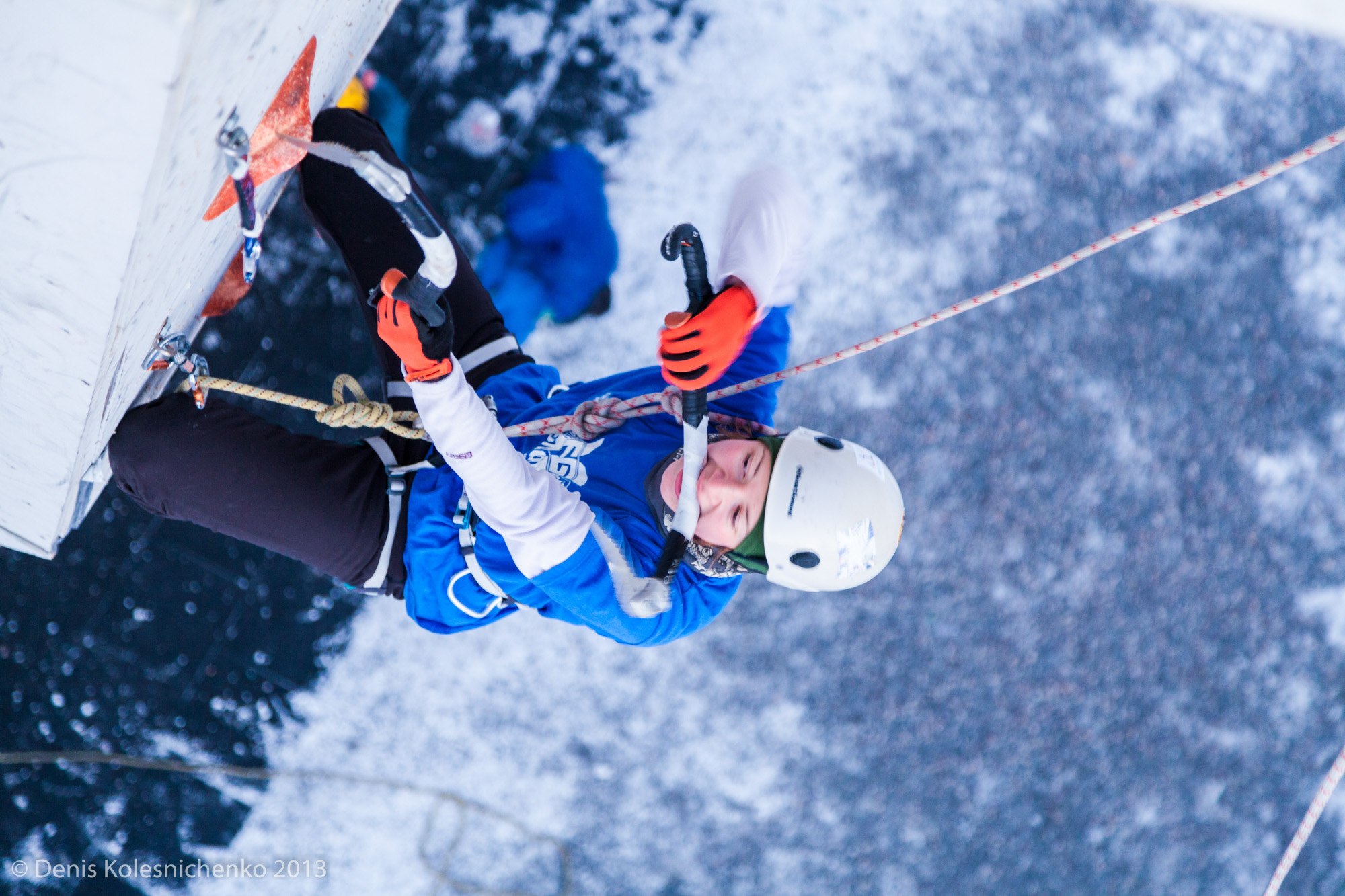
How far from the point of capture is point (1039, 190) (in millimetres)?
1936

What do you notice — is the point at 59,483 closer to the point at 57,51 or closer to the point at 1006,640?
the point at 57,51

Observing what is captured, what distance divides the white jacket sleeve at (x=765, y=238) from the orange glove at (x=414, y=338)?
427 mm

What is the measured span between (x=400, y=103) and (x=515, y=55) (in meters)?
0.26

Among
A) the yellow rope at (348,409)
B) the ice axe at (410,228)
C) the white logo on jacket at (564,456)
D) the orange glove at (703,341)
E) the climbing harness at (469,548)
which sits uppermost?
the orange glove at (703,341)

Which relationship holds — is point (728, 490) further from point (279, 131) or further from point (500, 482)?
point (279, 131)

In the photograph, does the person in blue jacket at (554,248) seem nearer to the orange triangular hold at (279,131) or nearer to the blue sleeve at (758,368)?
the blue sleeve at (758,368)

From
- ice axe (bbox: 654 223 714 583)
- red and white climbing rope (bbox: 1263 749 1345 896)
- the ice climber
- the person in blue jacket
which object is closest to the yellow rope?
the ice climber

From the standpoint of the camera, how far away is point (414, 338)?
1.07 meters

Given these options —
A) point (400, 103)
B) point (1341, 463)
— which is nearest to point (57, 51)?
point (400, 103)

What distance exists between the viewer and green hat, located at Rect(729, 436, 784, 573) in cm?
133

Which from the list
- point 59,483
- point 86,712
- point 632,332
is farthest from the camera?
point 632,332

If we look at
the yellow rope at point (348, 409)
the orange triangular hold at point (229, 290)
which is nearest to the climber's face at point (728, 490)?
the yellow rope at point (348, 409)

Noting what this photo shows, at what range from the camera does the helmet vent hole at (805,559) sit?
131 centimetres

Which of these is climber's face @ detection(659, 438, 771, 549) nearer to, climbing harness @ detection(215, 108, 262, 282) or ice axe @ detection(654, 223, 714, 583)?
ice axe @ detection(654, 223, 714, 583)
